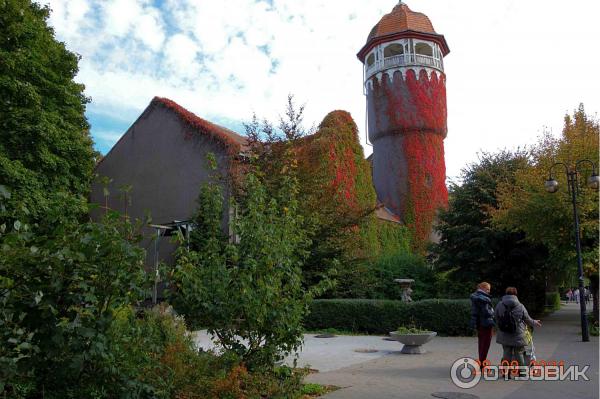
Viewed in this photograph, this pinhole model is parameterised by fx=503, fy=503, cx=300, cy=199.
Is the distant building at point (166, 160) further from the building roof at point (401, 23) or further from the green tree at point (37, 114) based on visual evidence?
the building roof at point (401, 23)

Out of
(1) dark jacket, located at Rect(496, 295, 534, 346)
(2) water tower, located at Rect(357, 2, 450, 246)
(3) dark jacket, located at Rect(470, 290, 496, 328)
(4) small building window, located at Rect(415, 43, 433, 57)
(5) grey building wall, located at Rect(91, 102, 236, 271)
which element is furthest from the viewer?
(4) small building window, located at Rect(415, 43, 433, 57)

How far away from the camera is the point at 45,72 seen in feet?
65.5

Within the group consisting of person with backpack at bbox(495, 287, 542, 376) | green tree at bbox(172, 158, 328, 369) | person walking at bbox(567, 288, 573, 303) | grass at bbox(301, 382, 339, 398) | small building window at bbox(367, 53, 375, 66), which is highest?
small building window at bbox(367, 53, 375, 66)

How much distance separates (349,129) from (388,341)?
1669 centimetres

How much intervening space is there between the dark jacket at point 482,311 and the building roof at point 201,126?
49.5 feet

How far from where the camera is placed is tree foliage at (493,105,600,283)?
657 inches

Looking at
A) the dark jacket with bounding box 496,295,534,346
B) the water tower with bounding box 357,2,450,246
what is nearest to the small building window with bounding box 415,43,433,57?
the water tower with bounding box 357,2,450,246

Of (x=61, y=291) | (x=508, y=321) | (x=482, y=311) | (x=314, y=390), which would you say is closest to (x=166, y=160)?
(x=482, y=311)

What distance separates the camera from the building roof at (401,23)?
3584 centimetres

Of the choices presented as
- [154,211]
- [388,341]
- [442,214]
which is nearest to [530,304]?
[442,214]

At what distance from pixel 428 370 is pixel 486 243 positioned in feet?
42.7

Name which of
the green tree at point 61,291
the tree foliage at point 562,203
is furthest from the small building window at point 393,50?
the green tree at point 61,291

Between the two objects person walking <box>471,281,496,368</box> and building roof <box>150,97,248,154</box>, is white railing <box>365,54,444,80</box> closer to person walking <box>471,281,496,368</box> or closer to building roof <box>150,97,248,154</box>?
building roof <box>150,97,248,154</box>

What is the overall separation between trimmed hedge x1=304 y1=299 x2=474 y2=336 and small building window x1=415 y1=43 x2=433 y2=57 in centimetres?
2371
